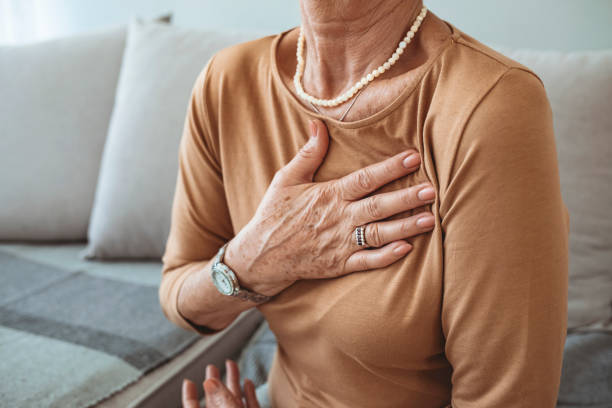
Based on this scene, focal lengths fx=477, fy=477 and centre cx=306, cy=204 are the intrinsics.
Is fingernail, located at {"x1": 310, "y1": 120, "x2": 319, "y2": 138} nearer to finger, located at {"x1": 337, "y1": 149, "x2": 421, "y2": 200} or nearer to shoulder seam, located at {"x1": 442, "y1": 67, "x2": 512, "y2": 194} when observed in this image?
finger, located at {"x1": 337, "y1": 149, "x2": 421, "y2": 200}

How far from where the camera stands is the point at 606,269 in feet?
3.23

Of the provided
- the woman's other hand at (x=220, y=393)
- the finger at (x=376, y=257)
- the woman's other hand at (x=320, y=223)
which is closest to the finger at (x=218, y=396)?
the woman's other hand at (x=220, y=393)

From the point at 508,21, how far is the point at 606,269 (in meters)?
0.73

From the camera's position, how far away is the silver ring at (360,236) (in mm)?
638

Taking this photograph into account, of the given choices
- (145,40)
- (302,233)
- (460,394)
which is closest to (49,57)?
(145,40)

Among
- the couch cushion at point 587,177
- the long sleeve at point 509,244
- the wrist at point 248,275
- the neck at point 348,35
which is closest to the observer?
the long sleeve at point 509,244

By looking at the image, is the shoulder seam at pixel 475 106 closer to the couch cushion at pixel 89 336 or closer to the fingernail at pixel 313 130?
→ the fingernail at pixel 313 130

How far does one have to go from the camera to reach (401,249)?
1.98 feet

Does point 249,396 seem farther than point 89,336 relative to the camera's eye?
No

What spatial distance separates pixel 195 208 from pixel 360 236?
1.19 ft

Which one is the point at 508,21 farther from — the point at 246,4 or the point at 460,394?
the point at 460,394

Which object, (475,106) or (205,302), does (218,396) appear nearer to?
(205,302)

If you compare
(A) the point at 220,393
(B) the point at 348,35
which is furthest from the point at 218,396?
(B) the point at 348,35

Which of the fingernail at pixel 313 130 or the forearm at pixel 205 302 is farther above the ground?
the fingernail at pixel 313 130
